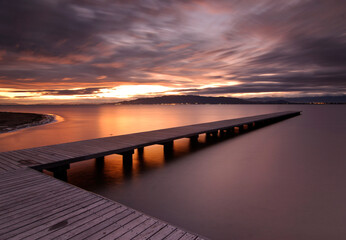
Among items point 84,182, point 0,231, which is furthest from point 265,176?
point 0,231

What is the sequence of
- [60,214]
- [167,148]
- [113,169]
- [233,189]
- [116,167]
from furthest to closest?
[167,148], [116,167], [113,169], [233,189], [60,214]

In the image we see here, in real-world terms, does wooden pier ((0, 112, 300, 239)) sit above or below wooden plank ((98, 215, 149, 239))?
above

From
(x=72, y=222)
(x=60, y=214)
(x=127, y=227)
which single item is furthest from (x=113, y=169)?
(x=127, y=227)

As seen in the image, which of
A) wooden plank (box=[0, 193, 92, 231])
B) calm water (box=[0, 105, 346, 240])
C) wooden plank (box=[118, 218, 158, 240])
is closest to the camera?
wooden plank (box=[118, 218, 158, 240])

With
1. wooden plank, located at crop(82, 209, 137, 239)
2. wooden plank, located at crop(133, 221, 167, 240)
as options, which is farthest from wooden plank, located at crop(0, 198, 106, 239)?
wooden plank, located at crop(133, 221, 167, 240)

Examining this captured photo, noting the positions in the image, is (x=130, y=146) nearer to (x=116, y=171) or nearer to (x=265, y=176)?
(x=116, y=171)

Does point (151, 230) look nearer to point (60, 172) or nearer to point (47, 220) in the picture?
point (47, 220)

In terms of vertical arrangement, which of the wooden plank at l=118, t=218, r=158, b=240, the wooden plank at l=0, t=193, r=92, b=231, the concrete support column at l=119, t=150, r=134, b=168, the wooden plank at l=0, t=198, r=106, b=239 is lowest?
the concrete support column at l=119, t=150, r=134, b=168

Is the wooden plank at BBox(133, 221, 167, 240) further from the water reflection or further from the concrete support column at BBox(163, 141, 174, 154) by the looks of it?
the concrete support column at BBox(163, 141, 174, 154)

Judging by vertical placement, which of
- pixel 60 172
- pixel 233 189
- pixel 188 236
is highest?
pixel 188 236

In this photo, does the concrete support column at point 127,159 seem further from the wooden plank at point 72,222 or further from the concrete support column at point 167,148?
the wooden plank at point 72,222

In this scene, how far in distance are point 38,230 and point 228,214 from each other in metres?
4.55

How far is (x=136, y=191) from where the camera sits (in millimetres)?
7441

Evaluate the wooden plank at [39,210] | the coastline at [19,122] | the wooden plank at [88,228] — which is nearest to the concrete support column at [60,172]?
the wooden plank at [39,210]
